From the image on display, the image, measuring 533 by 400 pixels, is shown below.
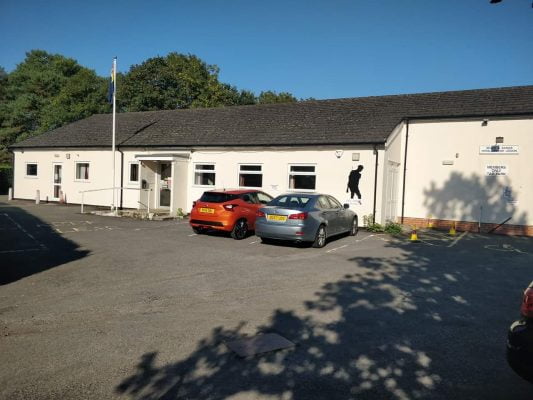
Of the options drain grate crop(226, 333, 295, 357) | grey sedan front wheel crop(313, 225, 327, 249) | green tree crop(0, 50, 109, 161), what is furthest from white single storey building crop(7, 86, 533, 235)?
green tree crop(0, 50, 109, 161)

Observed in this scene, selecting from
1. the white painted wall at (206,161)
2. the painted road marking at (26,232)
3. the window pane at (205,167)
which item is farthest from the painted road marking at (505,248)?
the painted road marking at (26,232)

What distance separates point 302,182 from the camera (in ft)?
57.8

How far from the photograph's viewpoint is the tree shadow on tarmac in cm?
391

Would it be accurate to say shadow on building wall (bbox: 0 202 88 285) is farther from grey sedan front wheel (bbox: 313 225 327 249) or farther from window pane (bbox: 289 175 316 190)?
window pane (bbox: 289 175 316 190)

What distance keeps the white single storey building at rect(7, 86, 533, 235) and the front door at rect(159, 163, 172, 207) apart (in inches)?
2.0

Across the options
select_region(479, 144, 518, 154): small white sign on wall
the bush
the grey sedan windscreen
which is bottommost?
the bush

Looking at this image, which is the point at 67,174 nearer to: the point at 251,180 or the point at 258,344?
the point at 251,180

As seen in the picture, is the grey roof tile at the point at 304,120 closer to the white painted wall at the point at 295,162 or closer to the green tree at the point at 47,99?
the white painted wall at the point at 295,162

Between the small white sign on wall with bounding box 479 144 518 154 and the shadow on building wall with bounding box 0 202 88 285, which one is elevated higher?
the small white sign on wall with bounding box 479 144 518 154

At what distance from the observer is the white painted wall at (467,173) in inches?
622

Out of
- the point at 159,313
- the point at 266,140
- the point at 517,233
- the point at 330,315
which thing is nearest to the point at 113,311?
the point at 159,313

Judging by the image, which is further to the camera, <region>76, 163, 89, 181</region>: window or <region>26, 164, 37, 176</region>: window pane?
<region>26, 164, 37, 176</region>: window pane

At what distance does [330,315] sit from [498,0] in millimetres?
4343

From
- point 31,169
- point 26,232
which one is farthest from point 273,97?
point 26,232
